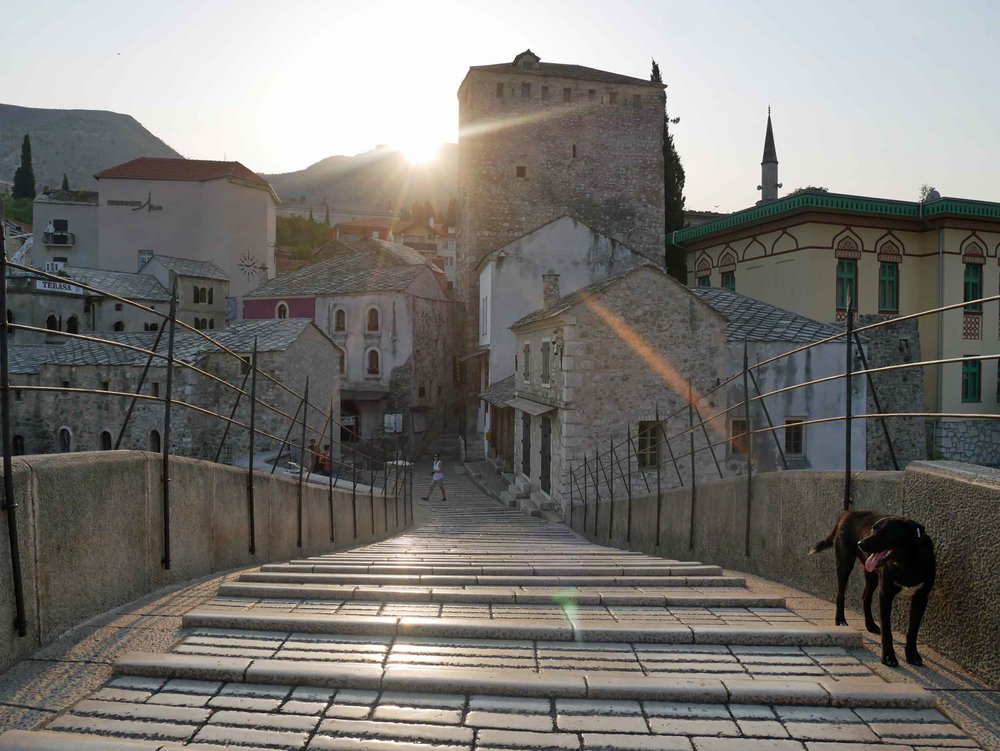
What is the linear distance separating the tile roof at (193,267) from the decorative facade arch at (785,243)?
30505 millimetres

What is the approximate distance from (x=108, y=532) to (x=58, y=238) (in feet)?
183

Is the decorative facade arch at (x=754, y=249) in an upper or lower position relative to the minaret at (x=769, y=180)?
lower

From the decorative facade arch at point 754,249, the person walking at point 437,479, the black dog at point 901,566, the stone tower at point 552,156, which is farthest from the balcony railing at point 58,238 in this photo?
the black dog at point 901,566

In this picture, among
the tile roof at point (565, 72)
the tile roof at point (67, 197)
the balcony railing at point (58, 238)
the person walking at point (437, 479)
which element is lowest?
the person walking at point (437, 479)

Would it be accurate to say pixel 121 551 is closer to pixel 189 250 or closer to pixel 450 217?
pixel 189 250

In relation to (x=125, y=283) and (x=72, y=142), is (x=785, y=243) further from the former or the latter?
(x=72, y=142)

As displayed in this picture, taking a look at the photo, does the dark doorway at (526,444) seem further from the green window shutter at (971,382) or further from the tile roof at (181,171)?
the tile roof at (181,171)

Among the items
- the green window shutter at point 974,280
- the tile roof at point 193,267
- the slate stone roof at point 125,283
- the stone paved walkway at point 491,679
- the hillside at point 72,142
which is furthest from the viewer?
the hillside at point 72,142

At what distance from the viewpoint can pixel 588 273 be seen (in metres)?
31.2

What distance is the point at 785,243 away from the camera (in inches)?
1052

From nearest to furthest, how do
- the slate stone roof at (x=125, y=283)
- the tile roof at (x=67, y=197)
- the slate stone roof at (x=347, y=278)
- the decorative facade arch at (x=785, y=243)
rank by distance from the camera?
the decorative facade arch at (x=785, y=243) → the slate stone roof at (x=347, y=278) → the slate stone roof at (x=125, y=283) → the tile roof at (x=67, y=197)

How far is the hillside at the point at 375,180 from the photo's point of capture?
494 feet

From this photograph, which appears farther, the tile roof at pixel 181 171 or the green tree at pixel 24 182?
the green tree at pixel 24 182

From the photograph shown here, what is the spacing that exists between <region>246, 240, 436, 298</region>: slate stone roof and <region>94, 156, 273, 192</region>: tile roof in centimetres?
→ 1171
